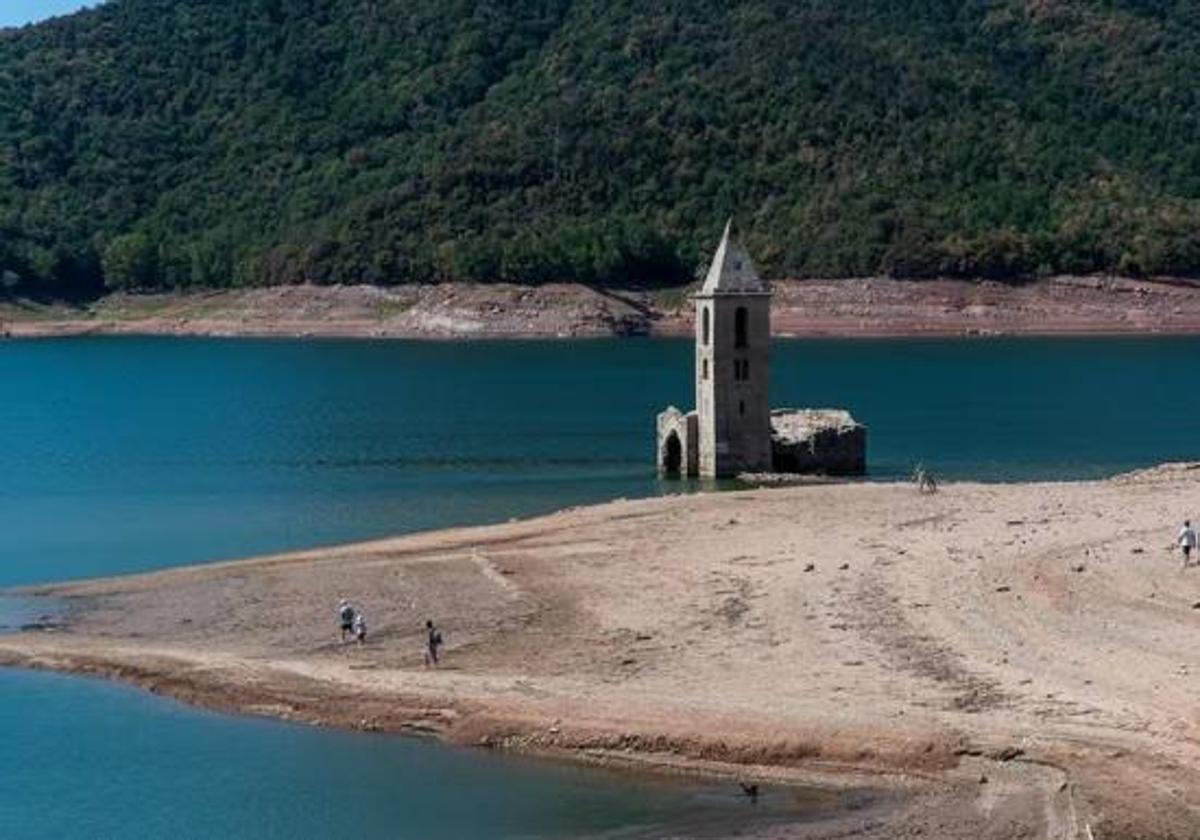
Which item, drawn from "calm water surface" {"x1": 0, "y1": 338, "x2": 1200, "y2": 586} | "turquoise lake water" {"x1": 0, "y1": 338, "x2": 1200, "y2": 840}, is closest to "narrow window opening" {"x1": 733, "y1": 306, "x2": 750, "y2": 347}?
"calm water surface" {"x1": 0, "y1": 338, "x2": 1200, "y2": 586}

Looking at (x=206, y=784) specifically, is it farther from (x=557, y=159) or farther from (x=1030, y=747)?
(x=557, y=159)

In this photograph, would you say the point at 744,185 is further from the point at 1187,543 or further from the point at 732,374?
the point at 1187,543

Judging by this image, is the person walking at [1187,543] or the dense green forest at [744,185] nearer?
the person walking at [1187,543]

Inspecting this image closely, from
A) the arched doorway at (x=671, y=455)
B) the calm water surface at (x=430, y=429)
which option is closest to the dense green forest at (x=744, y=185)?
the calm water surface at (x=430, y=429)

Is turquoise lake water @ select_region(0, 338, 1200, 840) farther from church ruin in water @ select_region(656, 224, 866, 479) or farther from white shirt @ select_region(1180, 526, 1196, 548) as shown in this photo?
white shirt @ select_region(1180, 526, 1196, 548)

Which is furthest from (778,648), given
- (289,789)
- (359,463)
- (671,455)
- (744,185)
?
(744,185)

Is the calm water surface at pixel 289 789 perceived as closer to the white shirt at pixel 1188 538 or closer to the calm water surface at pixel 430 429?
the white shirt at pixel 1188 538

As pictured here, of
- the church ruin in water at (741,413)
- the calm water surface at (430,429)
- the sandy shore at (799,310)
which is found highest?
the church ruin in water at (741,413)
